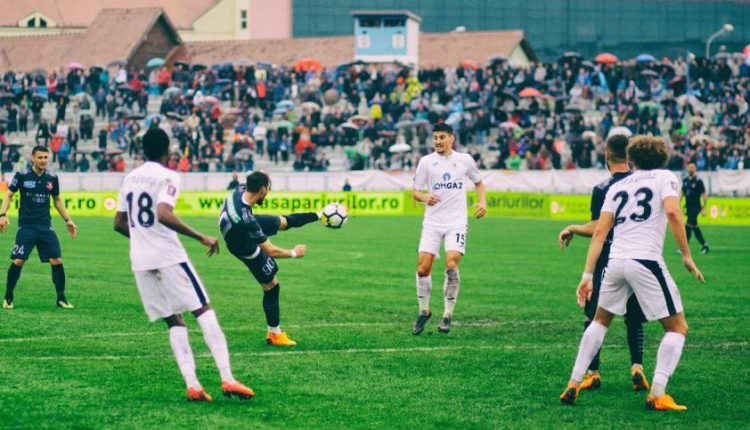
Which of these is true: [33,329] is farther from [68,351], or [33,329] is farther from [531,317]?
[531,317]

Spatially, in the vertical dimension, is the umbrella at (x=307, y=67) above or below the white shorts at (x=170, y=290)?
above

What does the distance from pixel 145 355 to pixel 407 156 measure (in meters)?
40.6

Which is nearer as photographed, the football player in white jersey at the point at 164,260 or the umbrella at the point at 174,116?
the football player in white jersey at the point at 164,260

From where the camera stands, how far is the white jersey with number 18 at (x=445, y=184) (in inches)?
583

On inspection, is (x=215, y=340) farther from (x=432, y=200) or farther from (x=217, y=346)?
(x=432, y=200)

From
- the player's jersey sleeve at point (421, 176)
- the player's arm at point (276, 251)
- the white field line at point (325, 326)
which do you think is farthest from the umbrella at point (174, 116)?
the player's arm at point (276, 251)

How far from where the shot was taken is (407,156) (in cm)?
5269

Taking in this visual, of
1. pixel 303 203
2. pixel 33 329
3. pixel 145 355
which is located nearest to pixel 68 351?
pixel 145 355

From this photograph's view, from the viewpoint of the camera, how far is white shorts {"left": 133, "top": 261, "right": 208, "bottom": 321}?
965 centimetres

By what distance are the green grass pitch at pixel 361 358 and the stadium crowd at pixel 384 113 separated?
28674 mm

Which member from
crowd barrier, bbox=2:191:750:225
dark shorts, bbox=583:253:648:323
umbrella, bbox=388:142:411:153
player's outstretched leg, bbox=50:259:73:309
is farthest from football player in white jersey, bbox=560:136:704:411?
umbrella, bbox=388:142:411:153

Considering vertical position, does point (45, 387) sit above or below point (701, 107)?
below

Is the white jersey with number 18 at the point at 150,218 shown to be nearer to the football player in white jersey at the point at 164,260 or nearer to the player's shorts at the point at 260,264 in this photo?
the football player in white jersey at the point at 164,260

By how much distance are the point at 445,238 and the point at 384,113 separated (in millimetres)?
42081
